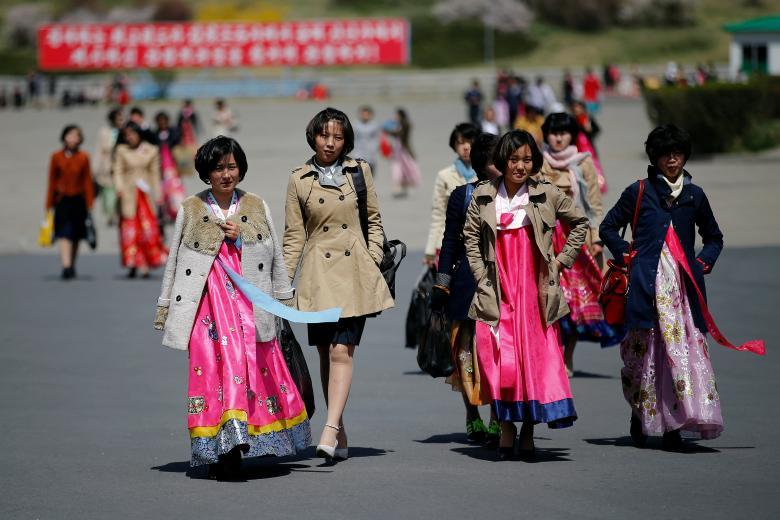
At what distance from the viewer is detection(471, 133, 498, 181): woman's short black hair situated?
25.1 ft

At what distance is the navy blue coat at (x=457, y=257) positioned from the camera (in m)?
7.52

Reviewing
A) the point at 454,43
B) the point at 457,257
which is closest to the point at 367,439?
the point at 457,257

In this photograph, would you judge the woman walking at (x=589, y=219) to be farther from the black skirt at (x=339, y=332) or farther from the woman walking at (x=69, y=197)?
the woman walking at (x=69, y=197)

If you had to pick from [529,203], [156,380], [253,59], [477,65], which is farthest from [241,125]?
[529,203]

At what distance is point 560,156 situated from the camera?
977 centimetres

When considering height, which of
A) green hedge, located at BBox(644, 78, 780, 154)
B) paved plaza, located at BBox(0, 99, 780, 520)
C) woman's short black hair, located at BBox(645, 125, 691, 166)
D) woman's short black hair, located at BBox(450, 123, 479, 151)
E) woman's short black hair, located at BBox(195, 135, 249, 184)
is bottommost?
paved plaza, located at BBox(0, 99, 780, 520)

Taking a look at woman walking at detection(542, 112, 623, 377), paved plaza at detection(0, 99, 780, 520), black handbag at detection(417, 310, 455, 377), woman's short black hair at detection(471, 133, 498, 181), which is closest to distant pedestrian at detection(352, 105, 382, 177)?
paved plaza at detection(0, 99, 780, 520)

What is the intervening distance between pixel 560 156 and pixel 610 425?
7.14 feet

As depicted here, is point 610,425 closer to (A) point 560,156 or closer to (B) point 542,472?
(B) point 542,472

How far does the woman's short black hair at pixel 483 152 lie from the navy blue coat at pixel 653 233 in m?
0.69

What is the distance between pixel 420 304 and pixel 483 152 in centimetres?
250

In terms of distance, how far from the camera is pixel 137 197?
16.2 metres

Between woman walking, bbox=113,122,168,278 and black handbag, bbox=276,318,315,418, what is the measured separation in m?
9.15

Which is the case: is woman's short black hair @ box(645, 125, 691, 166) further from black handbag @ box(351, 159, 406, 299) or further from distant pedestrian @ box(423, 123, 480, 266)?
distant pedestrian @ box(423, 123, 480, 266)
